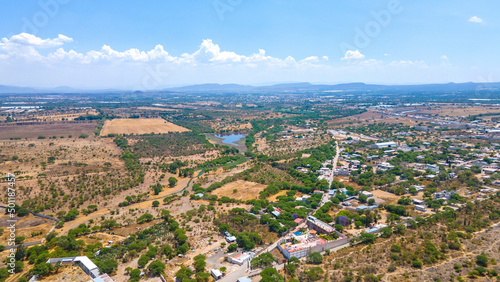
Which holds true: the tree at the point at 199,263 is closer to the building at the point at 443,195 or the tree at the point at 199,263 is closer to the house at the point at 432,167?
the building at the point at 443,195

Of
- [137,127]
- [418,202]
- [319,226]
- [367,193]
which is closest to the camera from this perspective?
[319,226]

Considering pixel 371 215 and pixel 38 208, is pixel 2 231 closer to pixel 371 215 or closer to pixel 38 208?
pixel 38 208

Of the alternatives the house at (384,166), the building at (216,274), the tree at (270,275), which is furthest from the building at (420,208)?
the building at (216,274)

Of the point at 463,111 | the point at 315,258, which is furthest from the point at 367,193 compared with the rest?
the point at 463,111

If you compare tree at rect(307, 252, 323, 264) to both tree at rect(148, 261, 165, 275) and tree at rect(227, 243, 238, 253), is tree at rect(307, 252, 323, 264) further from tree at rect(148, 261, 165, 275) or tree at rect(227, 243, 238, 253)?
tree at rect(148, 261, 165, 275)

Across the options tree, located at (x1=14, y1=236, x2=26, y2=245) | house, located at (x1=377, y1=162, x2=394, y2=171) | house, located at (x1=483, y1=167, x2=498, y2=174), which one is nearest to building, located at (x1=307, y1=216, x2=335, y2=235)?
house, located at (x1=377, y1=162, x2=394, y2=171)

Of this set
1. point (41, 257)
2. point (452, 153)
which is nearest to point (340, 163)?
point (452, 153)

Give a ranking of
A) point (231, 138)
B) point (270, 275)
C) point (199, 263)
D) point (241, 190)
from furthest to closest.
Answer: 1. point (231, 138)
2. point (241, 190)
3. point (199, 263)
4. point (270, 275)

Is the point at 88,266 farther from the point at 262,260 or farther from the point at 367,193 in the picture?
the point at 367,193
